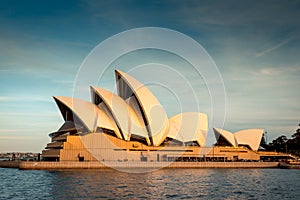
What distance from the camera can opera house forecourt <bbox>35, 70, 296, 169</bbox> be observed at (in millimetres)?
51500

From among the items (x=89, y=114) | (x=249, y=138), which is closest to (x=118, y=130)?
(x=89, y=114)

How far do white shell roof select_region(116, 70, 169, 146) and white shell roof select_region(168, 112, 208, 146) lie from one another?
12.9 ft

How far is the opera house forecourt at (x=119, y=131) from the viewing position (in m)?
51.5

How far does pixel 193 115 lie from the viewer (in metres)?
67.9

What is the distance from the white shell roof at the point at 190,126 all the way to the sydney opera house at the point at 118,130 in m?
1.05

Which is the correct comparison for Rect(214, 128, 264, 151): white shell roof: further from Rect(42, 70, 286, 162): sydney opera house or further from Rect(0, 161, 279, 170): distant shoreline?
Rect(42, 70, 286, 162): sydney opera house

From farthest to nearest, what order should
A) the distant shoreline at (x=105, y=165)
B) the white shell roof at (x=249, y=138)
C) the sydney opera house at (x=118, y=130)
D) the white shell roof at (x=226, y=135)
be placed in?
the white shell roof at (x=249, y=138) → the white shell roof at (x=226, y=135) → the sydney opera house at (x=118, y=130) → the distant shoreline at (x=105, y=165)

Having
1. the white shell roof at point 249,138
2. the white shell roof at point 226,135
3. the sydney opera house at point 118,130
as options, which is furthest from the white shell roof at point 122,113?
the white shell roof at point 249,138

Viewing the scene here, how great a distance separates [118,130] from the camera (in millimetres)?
53625

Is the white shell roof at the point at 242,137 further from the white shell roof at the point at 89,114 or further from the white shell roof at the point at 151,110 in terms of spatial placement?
the white shell roof at the point at 89,114

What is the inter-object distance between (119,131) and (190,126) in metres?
17.5

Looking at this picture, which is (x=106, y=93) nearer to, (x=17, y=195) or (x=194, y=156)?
(x=194, y=156)

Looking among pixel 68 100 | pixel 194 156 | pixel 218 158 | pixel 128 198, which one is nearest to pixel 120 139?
pixel 68 100

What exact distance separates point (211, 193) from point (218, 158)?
4074 cm
